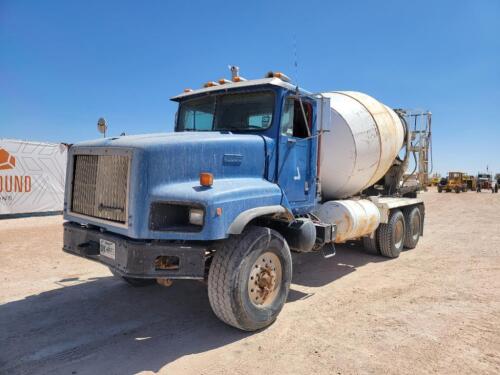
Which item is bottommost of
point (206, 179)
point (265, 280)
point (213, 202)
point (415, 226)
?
point (265, 280)

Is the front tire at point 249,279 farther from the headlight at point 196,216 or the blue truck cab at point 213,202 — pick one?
the headlight at point 196,216

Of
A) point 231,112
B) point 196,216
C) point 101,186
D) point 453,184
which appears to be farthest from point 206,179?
point 453,184

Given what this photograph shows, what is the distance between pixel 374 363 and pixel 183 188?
251 cm

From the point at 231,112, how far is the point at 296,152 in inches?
43.4

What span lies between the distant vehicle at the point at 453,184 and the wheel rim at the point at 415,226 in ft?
121

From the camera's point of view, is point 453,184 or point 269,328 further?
point 453,184

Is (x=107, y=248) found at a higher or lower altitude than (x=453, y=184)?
lower

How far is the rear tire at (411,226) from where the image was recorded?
911cm

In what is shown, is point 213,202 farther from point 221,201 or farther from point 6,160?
point 6,160

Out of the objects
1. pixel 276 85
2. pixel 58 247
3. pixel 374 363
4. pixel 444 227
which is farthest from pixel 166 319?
pixel 444 227

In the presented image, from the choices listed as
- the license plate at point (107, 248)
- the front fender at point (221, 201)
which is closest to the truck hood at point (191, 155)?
the front fender at point (221, 201)

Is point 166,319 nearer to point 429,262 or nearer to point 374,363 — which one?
point 374,363

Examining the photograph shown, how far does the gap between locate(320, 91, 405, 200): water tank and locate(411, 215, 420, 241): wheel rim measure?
188 cm

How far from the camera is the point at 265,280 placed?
4.37 metres
